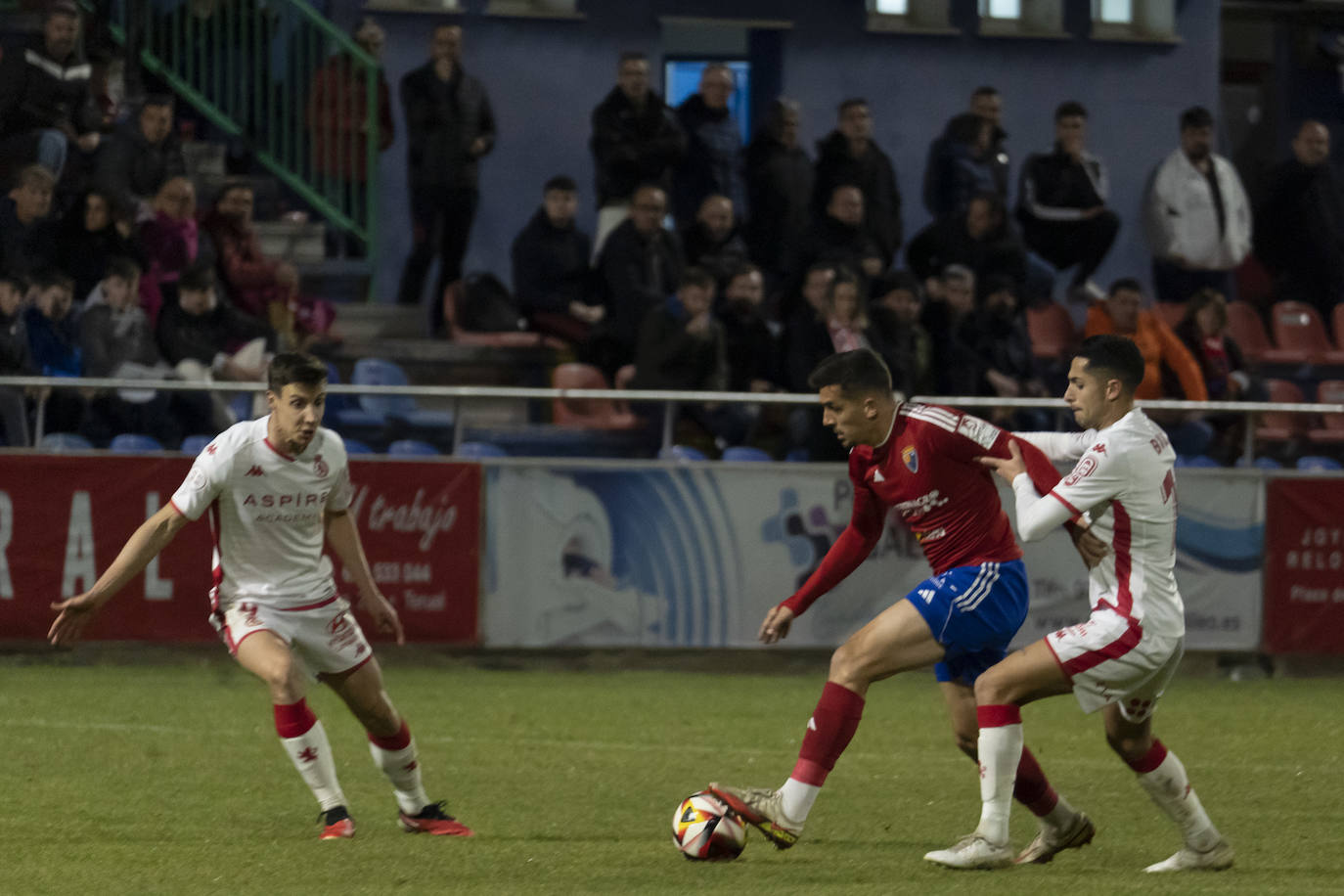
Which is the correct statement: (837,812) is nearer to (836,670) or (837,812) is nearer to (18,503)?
(836,670)

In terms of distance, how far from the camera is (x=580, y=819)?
7551 millimetres

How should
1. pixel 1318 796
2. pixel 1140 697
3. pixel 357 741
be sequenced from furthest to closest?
pixel 357 741 → pixel 1318 796 → pixel 1140 697

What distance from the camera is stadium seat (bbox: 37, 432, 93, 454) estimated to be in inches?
478

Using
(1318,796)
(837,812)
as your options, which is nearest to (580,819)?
(837,812)

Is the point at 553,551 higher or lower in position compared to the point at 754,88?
lower

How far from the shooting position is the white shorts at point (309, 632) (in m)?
7.07

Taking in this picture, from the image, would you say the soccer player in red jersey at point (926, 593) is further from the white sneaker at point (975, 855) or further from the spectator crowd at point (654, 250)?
the spectator crowd at point (654, 250)

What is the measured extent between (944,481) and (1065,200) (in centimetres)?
1028

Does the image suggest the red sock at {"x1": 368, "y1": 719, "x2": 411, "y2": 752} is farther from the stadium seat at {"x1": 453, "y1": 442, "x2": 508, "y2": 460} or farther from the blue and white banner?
the stadium seat at {"x1": 453, "y1": 442, "x2": 508, "y2": 460}

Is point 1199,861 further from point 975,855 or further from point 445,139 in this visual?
point 445,139

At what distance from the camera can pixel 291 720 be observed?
6.96 m

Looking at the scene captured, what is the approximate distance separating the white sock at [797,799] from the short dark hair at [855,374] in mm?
1303

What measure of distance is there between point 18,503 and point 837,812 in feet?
20.9

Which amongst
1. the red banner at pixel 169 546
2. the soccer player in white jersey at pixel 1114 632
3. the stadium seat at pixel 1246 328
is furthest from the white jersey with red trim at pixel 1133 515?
the stadium seat at pixel 1246 328
